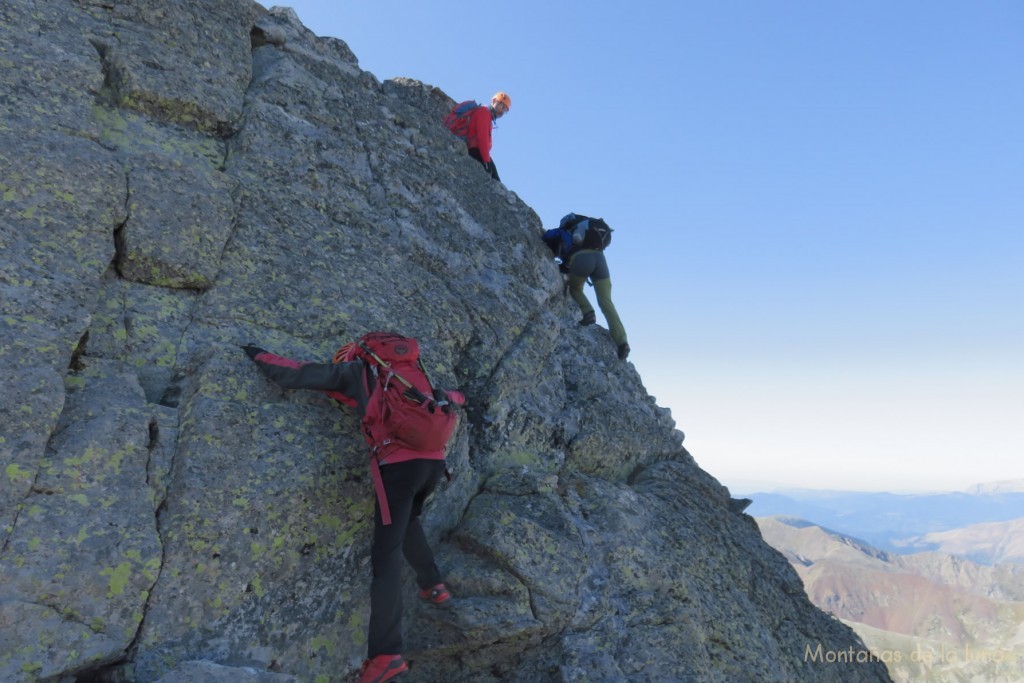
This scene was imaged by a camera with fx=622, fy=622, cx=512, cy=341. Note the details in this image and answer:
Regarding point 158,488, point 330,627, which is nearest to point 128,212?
point 158,488

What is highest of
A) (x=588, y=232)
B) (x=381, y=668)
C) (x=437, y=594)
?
(x=588, y=232)

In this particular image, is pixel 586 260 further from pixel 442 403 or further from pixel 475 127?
pixel 442 403

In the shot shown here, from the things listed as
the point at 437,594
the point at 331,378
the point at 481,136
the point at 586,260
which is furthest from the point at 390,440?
the point at 481,136

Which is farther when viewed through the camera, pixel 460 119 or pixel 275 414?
pixel 460 119

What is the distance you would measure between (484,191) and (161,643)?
36.1 ft

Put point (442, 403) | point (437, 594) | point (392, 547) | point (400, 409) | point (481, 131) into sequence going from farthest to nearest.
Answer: point (481, 131)
point (437, 594)
point (442, 403)
point (392, 547)
point (400, 409)

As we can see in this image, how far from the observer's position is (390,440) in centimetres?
725

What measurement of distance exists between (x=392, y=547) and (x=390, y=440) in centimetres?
126

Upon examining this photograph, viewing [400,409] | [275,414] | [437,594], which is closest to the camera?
[400,409]

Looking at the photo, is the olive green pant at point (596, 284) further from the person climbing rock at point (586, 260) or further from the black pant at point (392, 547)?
the black pant at point (392, 547)

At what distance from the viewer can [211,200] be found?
939 cm

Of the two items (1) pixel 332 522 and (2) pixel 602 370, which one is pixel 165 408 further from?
(2) pixel 602 370

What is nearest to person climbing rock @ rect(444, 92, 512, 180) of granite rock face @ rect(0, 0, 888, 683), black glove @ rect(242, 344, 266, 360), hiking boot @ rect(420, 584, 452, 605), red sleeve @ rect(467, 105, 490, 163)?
red sleeve @ rect(467, 105, 490, 163)

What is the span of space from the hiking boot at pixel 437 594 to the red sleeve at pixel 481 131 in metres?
11.1
